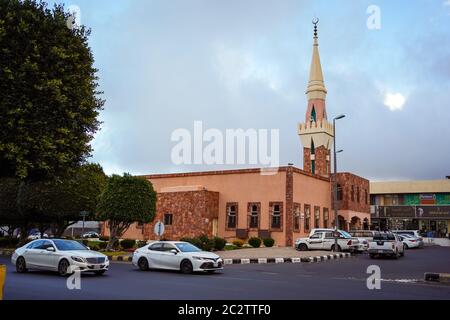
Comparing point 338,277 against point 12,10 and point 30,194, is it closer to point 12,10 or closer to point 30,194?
point 12,10

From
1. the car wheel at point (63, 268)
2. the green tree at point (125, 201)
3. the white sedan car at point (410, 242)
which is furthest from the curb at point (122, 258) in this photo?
the white sedan car at point (410, 242)

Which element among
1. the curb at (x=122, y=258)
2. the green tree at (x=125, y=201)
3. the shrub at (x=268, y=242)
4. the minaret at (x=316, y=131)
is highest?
the minaret at (x=316, y=131)

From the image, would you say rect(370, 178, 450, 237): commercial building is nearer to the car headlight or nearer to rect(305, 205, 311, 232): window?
rect(305, 205, 311, 232): window

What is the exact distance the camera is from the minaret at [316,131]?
4925 cm

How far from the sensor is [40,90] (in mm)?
17297

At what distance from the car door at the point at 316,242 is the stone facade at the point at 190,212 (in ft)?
30.1

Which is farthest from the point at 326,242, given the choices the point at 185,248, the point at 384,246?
the point at 185,248

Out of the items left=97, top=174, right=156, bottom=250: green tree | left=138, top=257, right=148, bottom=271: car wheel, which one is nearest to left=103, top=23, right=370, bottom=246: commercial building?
left=97, top=174, right=156, bottom=250: green tree

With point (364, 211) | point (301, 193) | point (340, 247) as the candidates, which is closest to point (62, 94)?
point (340, 247)

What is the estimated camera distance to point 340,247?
30.8 metres

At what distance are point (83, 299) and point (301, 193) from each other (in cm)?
2938

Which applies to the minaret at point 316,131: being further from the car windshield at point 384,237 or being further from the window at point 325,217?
the car windshield at point 384,237

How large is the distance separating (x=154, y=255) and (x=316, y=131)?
1349 inches

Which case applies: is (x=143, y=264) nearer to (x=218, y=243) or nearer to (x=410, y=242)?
(x=218, y=243)
